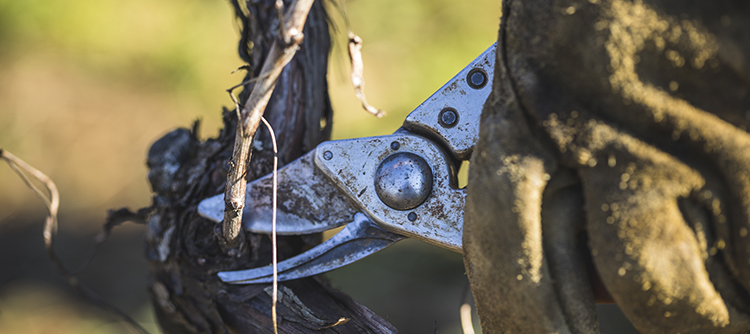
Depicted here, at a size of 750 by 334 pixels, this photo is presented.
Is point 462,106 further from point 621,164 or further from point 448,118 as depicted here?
point 621,164

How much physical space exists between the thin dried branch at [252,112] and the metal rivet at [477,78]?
1.18 feet

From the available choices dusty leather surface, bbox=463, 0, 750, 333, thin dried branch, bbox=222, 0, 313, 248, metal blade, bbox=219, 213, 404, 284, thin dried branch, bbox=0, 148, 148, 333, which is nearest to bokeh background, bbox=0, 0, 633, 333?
thin dried branch, bbox=0, 148, 148, 333

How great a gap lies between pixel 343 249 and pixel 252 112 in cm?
37

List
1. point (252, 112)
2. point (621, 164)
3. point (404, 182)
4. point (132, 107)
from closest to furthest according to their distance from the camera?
1. point (621, 164)
2. point (252, 112)
3. point (404, 182)
4. point (132, 107)

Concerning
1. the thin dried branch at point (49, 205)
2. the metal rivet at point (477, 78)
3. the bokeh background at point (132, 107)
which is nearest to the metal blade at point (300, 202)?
the metal rivet at point (477, 78)

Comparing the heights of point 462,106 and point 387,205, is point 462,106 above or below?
above

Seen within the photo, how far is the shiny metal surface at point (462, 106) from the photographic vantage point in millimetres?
889

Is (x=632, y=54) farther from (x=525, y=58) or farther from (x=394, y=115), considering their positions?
(x=394, y=115)

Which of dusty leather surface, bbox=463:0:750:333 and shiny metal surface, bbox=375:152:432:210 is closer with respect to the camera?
dusty leather surface, bbox=463:0:750:333

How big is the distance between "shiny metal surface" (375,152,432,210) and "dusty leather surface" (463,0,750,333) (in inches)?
8.5

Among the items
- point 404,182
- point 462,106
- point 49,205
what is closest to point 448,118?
point 462,106

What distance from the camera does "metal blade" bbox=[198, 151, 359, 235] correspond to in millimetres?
954

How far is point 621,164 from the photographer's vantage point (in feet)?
1.92

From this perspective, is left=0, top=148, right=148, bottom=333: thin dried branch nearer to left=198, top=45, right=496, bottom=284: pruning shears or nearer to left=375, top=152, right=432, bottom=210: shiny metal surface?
left=198, top=45, right=496, bottom=284: pruning shears
